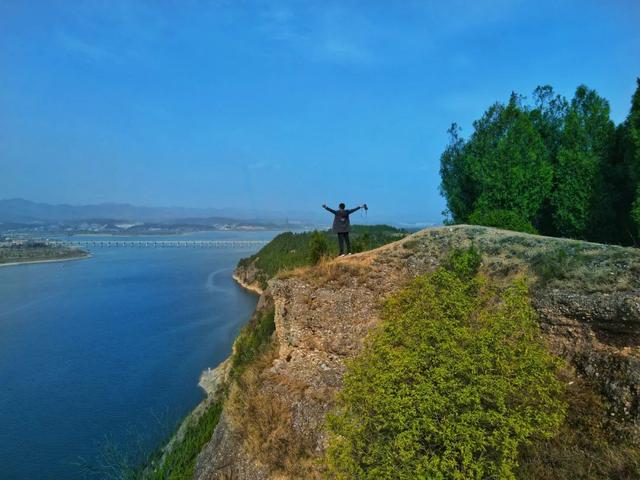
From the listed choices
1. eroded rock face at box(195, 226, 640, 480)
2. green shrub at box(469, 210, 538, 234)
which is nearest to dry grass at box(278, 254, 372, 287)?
eroded rock face at box(195, 226, 640, 480)

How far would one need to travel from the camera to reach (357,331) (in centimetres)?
1523

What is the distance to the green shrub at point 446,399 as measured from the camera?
7.36 metres

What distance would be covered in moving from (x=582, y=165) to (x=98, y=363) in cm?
5030

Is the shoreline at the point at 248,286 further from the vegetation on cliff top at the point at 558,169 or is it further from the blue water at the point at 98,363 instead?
the vegetation on cliff top at the point at 558,169

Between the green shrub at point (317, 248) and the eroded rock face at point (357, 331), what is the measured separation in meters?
1.90

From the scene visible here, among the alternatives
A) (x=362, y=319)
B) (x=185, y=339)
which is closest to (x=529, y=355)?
(x=362, y=319)

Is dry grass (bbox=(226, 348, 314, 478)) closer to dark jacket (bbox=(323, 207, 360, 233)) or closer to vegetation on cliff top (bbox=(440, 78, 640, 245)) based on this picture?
dark jacket (bbox=(323, 207, 360, 233))

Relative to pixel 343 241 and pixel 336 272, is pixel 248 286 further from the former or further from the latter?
pixel 336 272

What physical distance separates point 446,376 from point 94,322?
7021cm

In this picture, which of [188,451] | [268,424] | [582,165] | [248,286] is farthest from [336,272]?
[248,286]

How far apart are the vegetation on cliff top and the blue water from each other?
2855cm

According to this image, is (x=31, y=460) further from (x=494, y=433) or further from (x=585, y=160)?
(x=585, y=160)

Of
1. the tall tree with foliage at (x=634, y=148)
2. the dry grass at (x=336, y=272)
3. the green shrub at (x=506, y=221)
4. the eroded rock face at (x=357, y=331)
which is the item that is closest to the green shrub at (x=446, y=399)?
the eroded rock face at (x=357, y=331)

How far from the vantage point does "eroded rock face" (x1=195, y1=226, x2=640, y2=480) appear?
33.8ft
